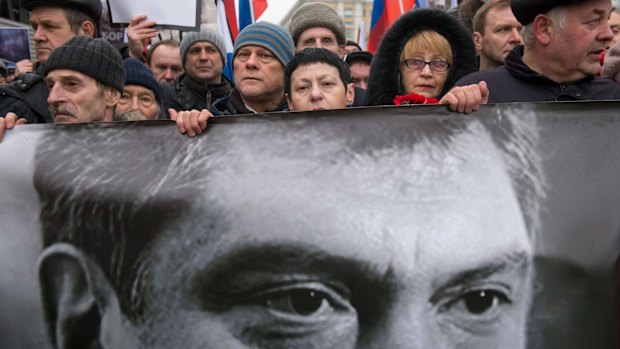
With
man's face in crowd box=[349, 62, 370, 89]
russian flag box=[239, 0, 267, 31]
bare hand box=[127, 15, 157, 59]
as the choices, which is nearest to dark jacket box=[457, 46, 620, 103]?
bare hand box=[127, 15, 157, 59]

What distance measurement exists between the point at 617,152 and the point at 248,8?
4018 mm

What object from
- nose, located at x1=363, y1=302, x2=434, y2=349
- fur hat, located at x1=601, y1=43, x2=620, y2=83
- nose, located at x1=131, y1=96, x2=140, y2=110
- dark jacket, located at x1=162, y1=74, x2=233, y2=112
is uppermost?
fur hat, located at x1=601, y1=43, x2=620, y2=83

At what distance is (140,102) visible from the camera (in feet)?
12.3

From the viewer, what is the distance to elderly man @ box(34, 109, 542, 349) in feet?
6.56

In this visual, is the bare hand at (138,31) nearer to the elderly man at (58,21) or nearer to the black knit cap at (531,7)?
the elderly man at (58,21)

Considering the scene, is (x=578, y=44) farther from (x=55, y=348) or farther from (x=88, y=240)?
(x=55, y=348)

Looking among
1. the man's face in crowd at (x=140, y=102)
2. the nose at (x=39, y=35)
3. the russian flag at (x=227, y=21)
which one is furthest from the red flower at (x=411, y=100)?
the russian flag at (x=227, y=21)

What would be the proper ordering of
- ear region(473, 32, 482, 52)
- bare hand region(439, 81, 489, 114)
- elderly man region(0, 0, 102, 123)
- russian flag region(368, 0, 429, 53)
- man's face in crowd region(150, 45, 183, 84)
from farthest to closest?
1. russian flag region(368, 0, 429, 53)
2. man's face in crowd region(150, 45, 183, 84)
3. ear region(473, 32, 482, 52)
4. elderly man region(0, 0, 102, 123)
5. bare hand region(439, 81, 489, 114)

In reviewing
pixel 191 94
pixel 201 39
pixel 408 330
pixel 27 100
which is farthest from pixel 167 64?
pixel 408 330

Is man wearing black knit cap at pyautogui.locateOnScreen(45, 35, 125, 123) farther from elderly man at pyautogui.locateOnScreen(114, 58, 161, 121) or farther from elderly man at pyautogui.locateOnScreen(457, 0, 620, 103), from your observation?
elderly man at pyautogui.locateOnScreen(457, 0, 620, 103)

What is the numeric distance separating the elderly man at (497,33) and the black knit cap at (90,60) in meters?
1.79

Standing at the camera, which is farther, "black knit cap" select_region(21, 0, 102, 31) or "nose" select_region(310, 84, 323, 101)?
"black knit cap" select_region(21, 0, 102, 31)

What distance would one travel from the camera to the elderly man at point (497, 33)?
379cm

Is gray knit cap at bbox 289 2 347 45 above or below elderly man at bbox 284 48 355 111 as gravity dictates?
above
